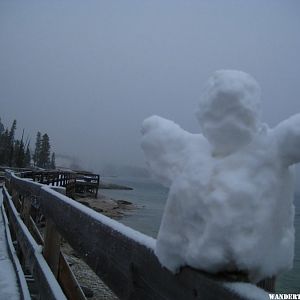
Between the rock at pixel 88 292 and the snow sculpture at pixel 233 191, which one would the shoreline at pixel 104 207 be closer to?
the rock at pixel 88 292

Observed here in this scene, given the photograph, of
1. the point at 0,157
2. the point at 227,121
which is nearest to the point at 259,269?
the point at 227,121

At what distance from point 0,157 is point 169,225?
8844cm

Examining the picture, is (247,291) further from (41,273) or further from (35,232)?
(35,232)

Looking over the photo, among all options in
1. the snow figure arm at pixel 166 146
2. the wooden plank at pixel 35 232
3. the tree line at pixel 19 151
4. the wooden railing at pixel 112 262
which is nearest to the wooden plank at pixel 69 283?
the wooden railing at pixel 112 262

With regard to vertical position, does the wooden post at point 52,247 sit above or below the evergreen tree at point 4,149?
below

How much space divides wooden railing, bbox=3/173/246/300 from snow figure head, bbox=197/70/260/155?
51cm

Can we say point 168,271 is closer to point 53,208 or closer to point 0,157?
point 53,208

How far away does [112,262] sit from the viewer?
218 cm

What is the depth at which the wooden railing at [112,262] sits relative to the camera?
1.50 metres

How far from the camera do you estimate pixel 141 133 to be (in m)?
1.97

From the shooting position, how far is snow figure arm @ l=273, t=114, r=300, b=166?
4.49 ft

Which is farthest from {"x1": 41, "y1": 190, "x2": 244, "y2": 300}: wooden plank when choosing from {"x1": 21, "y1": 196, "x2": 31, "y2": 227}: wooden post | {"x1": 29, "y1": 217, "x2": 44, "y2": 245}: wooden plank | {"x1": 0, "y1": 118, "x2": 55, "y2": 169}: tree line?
{"x1": 0, "y1": 118, "x2": 55, "y2": 169}: tree line

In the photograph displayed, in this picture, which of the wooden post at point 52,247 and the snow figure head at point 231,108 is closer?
the snow figure head at point 231,108

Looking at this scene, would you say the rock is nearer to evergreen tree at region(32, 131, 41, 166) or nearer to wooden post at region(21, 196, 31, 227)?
wooden post at region(21, 196, 31, 227)
